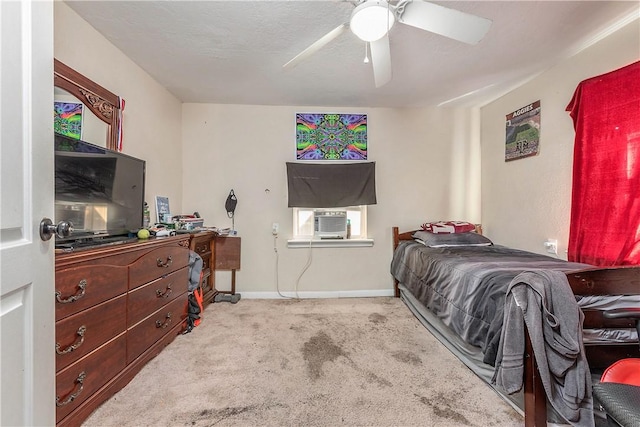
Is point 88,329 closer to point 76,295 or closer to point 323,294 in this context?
point 76,295

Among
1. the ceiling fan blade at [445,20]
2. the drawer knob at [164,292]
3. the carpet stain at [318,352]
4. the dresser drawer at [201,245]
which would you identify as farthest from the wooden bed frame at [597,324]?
the dresser drawer at [201,245]

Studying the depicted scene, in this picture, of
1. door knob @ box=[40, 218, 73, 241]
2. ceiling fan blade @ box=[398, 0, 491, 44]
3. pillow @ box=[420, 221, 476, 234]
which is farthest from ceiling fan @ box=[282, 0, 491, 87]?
pillow @ box=[420, 221, 476, 234]

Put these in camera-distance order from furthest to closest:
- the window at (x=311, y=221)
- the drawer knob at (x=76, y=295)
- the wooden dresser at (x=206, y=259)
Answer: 1. the window at (x=311, y=221)
2. the wooden dresser at (x=206, y=259)
3. the drawer knob at (x=76, y=295)

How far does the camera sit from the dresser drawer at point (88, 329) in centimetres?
114

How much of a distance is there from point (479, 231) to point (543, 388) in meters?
2.38

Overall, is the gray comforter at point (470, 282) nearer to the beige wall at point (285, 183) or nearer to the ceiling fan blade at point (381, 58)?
the beige wall at point (285, 183)

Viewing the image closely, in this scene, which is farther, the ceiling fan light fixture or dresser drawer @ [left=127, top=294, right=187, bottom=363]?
dresser drawer @ [left=127, top=294, right=187, bottom=363]

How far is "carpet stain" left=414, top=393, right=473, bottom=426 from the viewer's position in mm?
1322

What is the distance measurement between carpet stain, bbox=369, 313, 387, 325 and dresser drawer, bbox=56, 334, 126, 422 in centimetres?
196

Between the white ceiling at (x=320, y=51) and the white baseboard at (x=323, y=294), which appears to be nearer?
the white ceiling at (x=320, y=51)

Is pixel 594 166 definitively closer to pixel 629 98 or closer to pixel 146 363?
pixel 629 98

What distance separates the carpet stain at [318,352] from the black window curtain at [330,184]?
1531 millimetres

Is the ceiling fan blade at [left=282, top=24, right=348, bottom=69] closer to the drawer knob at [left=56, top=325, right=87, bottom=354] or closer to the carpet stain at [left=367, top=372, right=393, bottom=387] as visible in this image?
the drawer knob at [left=56, top=325, right=87, bottom=354]

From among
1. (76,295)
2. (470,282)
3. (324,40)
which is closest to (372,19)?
(324,40)
